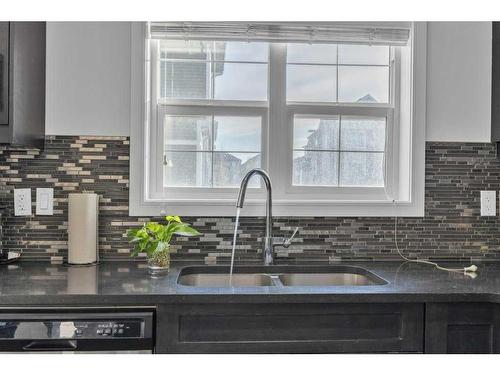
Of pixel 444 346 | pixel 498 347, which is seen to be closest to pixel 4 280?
pixel 444 346

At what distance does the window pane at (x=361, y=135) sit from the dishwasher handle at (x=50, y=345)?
1.63 meters

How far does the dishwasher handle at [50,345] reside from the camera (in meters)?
1.52

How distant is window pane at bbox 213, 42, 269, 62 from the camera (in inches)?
95.2

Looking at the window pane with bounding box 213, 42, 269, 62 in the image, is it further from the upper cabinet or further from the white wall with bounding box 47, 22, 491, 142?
the upper cabinet

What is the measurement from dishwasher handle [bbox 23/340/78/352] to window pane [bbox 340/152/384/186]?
1.53 metres

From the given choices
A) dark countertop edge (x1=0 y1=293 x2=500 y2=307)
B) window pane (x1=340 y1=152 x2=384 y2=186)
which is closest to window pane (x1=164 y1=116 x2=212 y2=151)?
window pane (x1=340 y1=152 x2=384 y2=186)

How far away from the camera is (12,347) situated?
1518 millimetres

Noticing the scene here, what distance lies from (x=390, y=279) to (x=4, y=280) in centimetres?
152

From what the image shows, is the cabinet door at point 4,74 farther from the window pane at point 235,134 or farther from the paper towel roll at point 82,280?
the window pane at point 235,134

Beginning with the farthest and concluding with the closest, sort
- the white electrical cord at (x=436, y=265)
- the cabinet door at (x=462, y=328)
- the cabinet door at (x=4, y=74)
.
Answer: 1. the white electrical cord at (x=436, y=265)
2. the cabinet door at (x=4, y=74)
3. the cabinet door at (x=462, y=328)

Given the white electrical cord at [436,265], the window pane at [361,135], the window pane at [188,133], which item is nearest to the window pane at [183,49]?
the window pane at [188,133]

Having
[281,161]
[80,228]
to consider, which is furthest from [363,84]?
[80,228]

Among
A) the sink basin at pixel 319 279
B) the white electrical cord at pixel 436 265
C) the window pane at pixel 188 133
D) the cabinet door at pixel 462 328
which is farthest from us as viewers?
the window pane at pixel 188 133

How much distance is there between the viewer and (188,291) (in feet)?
5.26
